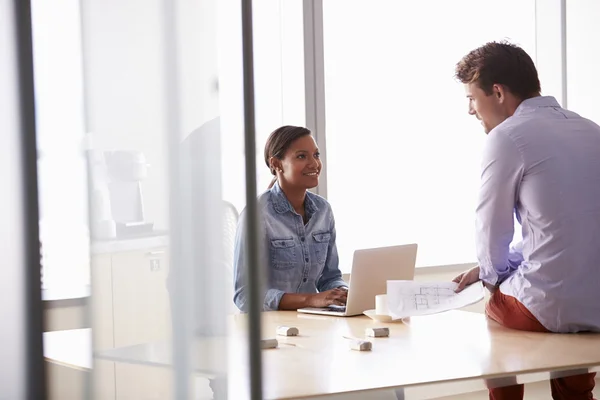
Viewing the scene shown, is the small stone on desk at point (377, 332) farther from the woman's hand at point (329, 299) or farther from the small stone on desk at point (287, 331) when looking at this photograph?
the woman's hand at point (329, 299)

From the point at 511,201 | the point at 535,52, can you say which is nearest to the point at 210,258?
the point at 511,201

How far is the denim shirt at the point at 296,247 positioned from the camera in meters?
2.90

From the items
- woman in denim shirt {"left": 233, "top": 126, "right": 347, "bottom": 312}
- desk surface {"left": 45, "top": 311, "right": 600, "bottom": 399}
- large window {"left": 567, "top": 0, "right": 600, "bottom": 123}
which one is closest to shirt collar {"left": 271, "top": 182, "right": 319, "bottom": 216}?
woman in denim shirt {"left": 233, "top": 126, "right": 347, "bottom": 312}

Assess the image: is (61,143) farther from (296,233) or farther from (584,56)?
(584,56)

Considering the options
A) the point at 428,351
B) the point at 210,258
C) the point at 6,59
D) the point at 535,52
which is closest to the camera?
the point at 6,59

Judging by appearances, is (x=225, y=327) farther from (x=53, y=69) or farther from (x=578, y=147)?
(x=578, y=147)

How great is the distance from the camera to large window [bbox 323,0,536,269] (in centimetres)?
423

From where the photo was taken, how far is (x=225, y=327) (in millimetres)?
938

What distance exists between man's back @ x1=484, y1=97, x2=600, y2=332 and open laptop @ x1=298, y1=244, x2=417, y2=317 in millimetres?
492

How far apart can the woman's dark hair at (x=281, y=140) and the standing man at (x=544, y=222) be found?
3.61 ft

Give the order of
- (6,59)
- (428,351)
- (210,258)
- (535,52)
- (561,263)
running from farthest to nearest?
(535,52), (561,263), (428,351), (210,258), (6,59)

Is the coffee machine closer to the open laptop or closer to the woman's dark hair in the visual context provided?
the open laptop

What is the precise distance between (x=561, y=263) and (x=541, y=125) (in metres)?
0.38

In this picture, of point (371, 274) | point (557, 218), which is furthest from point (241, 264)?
point (371, 274)
